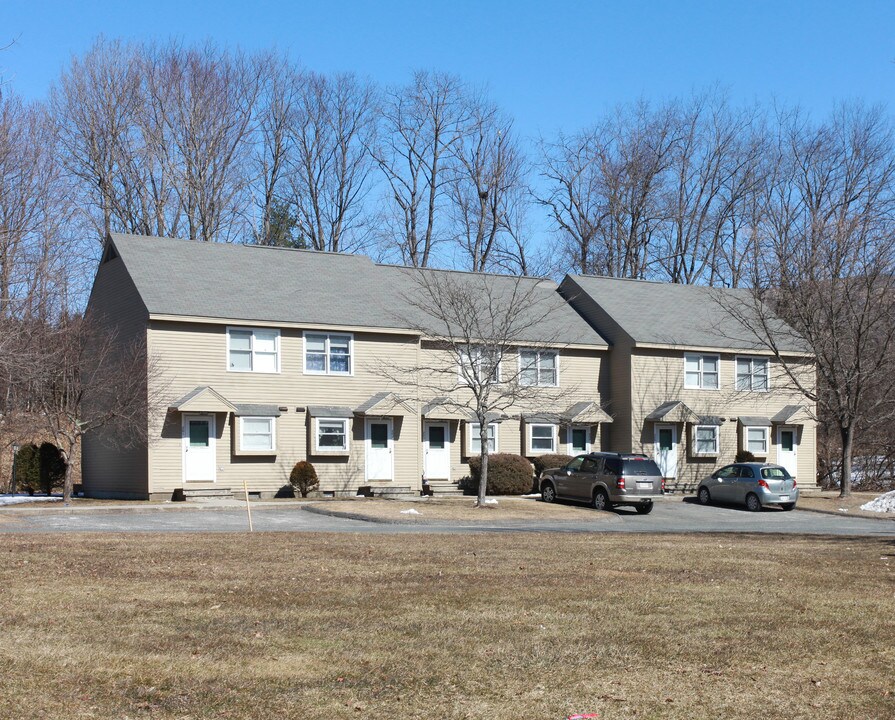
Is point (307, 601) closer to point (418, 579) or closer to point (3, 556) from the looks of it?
point (418, 579)

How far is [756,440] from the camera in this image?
44.1m

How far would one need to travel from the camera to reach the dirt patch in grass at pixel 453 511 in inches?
1085

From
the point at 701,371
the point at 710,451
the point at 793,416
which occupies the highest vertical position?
the point at 701,371

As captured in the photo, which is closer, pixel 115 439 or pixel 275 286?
pixel 115 439

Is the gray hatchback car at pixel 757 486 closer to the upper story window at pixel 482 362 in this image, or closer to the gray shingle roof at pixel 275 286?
the gray shingle roof at pixel 275 286

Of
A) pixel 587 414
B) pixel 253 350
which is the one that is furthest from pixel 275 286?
pixel 587 414

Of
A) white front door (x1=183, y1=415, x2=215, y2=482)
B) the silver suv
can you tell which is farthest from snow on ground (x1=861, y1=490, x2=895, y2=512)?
white front door (x1=183, y1=415, x2=215, y2=482)

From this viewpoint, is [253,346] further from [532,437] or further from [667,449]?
[667,449]

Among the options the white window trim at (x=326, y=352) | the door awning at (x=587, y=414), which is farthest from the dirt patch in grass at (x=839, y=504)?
the white window trim at (x=326, y=352)

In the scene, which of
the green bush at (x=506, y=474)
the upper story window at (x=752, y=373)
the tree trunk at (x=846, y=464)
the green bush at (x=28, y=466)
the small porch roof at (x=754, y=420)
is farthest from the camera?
the upper story window at (x=752, y=373)

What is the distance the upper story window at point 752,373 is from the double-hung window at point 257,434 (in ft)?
64.2

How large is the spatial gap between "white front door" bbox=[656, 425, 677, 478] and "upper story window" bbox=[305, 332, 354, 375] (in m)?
12.9

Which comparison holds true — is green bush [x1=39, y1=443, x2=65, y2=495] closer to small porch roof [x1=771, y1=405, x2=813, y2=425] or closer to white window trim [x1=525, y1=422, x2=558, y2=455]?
white window trim [x1=525, y1=422, x2=558, y2=455]

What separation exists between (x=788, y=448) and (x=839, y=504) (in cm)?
714
